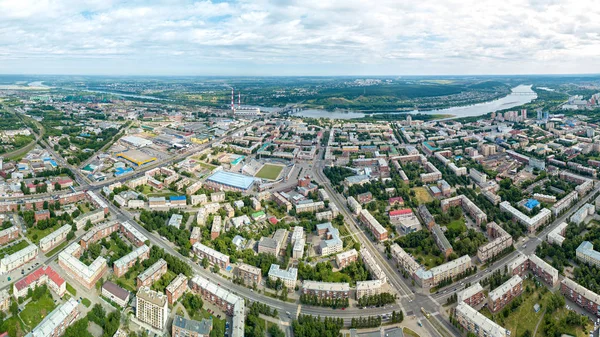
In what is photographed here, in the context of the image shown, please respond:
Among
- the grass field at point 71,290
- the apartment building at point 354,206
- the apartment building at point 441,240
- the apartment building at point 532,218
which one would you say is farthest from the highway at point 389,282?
the grass field at point 71,290

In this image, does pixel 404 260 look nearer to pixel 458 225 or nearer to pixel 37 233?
pixel 458 225

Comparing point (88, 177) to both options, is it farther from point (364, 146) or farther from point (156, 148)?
point (364, 146)

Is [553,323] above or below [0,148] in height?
below

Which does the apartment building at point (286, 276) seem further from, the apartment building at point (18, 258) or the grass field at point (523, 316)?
the apartment building at point (18, 258)

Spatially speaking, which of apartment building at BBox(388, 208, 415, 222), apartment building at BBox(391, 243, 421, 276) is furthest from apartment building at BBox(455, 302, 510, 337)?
apartment building at BBox(388, 208, 415, 222)

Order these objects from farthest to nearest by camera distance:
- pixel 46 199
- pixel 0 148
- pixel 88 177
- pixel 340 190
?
pixel 0 148 < pixel 88 177 < pixel 340 190 < pixel 46 199

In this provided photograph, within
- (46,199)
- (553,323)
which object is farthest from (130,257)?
(553,323)

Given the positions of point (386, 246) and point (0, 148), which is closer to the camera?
point (386, 246)
